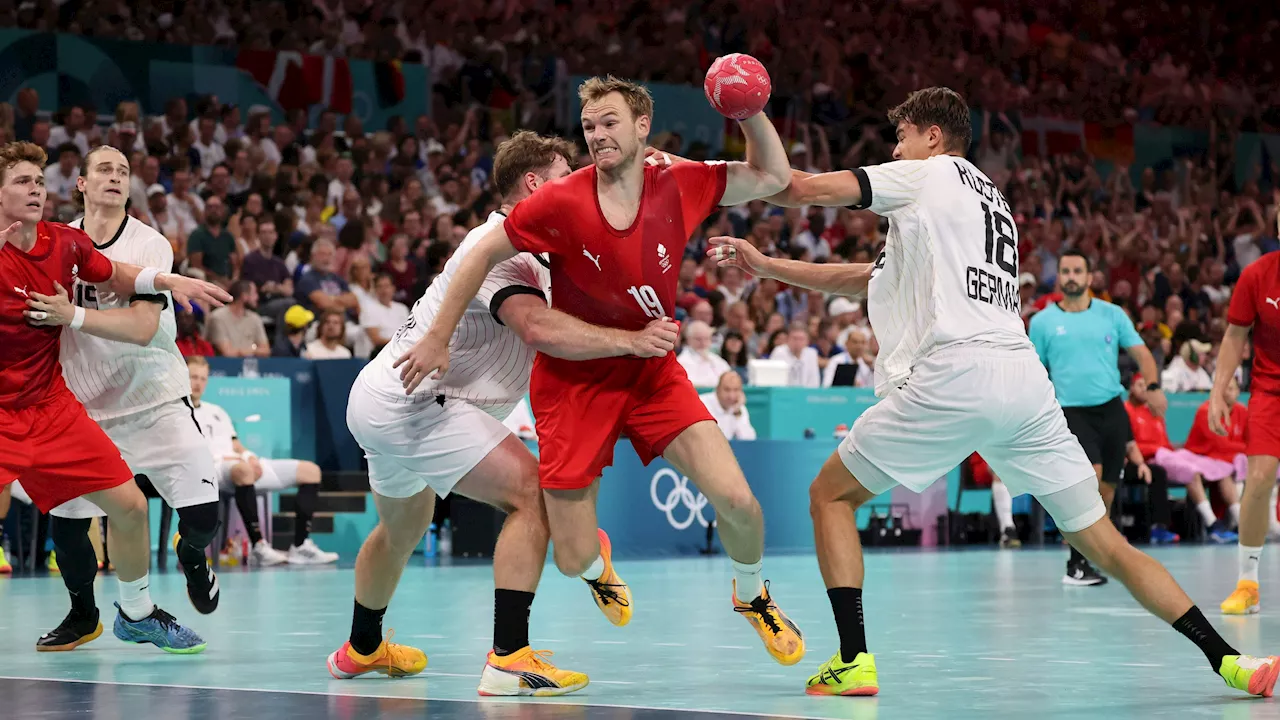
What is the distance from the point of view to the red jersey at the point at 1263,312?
29.2 ft

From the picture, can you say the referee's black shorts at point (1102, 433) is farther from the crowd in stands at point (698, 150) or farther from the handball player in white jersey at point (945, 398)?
the handball player in white jersey at point (945, 398)

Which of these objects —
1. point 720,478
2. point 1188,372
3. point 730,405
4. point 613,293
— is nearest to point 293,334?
point 730,405

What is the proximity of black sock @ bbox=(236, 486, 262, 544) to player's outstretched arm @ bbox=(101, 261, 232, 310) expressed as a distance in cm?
591

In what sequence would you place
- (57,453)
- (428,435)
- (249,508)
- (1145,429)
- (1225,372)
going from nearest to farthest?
(428,435)
(57,453)
(1225,372)
(249,508)
(1145,429)

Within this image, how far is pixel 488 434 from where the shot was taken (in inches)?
241

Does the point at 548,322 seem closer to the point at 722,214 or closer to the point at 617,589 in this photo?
the point at 617,589

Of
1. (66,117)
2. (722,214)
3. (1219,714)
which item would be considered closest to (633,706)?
(1219,714)

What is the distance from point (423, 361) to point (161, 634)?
2573 millimetres

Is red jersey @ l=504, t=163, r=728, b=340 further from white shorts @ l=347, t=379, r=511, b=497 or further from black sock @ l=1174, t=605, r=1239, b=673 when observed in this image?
black sock @ l=1174, t=605, r=1239, b=673

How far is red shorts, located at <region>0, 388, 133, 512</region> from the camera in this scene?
274 inches

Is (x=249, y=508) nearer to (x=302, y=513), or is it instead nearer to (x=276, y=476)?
(x=276, y=476)

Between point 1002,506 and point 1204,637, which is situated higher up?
point 1204,637

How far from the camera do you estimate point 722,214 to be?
2053 centimetres

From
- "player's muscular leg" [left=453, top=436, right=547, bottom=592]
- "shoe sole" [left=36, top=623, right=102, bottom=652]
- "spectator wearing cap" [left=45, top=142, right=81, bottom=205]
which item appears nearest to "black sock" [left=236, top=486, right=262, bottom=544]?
"spectator wearing cap" [left=45, top=142, right=81, bottom=205]
